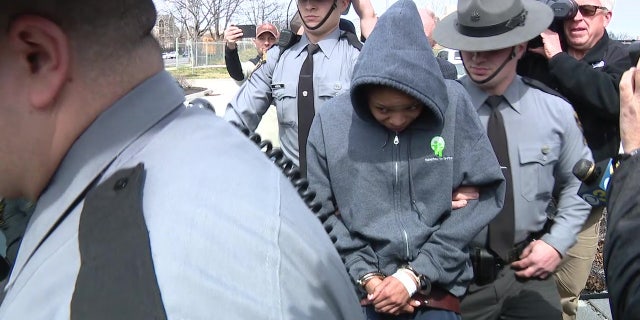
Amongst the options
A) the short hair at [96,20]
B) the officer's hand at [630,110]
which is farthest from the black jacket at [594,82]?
the short hair at [96,20]

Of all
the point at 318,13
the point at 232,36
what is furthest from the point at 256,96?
the point at 232,36

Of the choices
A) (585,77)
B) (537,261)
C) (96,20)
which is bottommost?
(537,261)

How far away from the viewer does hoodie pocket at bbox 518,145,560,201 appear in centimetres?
262

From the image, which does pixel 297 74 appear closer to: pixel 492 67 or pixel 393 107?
pixel 492 67

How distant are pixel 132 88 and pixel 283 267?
Result: 1.33ft

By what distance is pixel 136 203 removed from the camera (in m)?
0.84

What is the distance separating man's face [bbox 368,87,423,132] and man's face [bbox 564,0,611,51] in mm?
1540

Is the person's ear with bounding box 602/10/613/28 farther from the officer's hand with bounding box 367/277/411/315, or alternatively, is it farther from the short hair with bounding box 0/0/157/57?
the short hair with bounding box 0/0/157/57

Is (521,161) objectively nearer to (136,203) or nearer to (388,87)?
(388,87)

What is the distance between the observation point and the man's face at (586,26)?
3.21 meters

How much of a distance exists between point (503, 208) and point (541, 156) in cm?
31

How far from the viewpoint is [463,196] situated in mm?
2270

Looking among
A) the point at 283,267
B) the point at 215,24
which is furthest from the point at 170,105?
the point at 215,24

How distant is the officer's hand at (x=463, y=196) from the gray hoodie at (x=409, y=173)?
0.02m
